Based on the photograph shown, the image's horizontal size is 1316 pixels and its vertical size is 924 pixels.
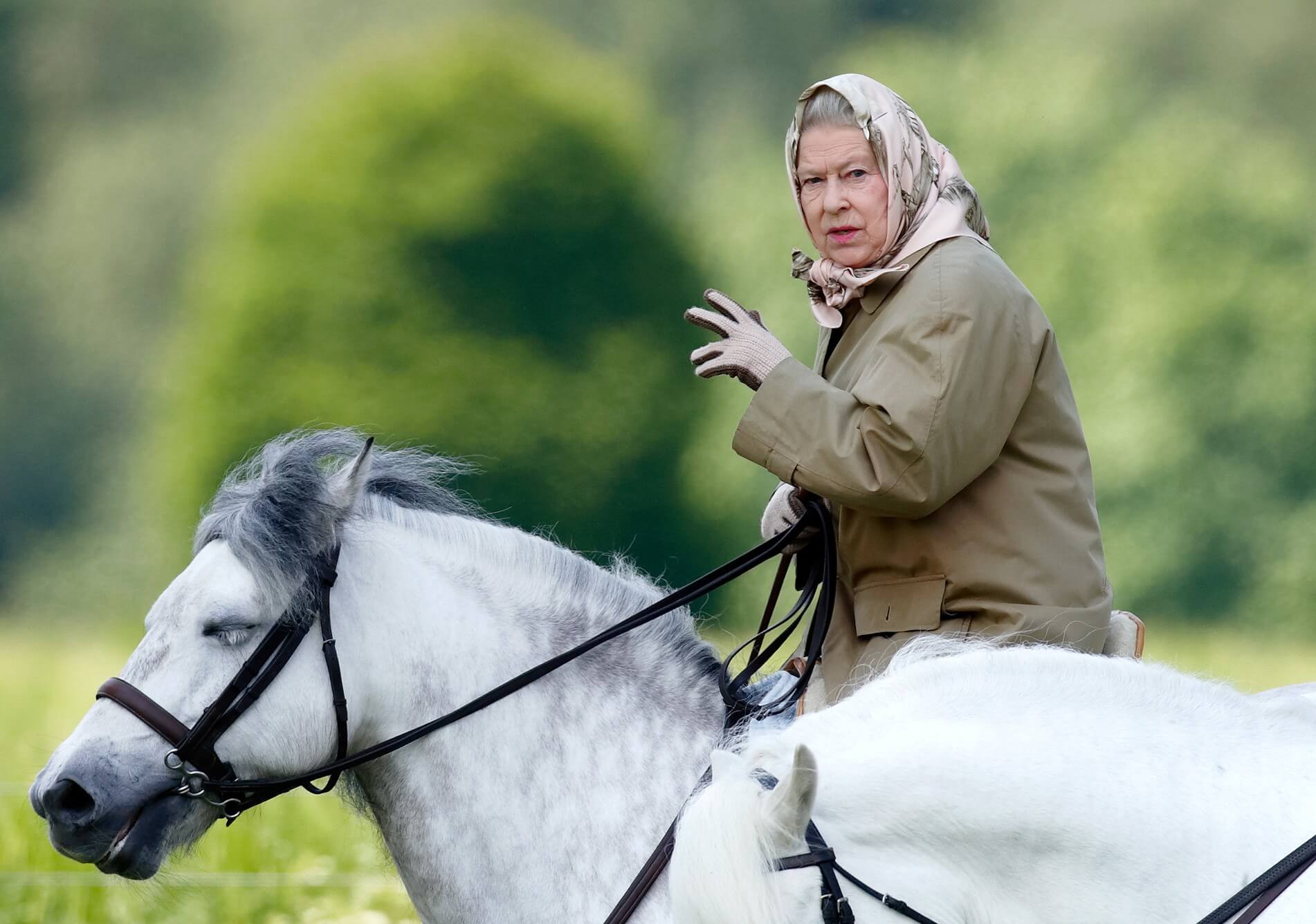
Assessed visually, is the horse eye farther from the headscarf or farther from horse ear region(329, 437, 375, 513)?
the headscarf

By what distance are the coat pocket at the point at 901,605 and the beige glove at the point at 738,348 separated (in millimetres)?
361

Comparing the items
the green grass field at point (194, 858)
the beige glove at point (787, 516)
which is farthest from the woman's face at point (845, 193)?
the green grass field at point (194, 858)

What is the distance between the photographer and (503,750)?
198cm

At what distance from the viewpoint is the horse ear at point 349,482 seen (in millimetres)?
1977

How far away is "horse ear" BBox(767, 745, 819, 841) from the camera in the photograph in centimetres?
107

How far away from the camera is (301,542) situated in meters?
1.92

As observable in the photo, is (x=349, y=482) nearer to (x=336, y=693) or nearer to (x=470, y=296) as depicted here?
(x=336, y=693)

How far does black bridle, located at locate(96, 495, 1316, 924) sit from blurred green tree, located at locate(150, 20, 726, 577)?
2.58m

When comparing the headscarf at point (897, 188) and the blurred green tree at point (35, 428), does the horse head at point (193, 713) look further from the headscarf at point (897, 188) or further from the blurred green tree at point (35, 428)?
the blurred green tree at point (35, 428)

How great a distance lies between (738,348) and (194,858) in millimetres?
2810

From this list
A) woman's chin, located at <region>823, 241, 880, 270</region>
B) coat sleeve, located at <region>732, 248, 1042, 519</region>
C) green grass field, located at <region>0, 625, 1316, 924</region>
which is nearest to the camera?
coat sleeve, located at <region>732, 248, 1042, 519</region>

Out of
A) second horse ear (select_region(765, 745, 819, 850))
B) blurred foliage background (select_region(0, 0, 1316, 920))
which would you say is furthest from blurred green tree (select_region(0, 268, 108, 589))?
second horse ear (select_region(765, 745, 819, 850))

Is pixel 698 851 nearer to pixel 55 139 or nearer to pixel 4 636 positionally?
pixel 4 636

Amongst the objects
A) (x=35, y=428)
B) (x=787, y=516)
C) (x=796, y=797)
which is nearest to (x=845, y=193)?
(x=787, y=516)
